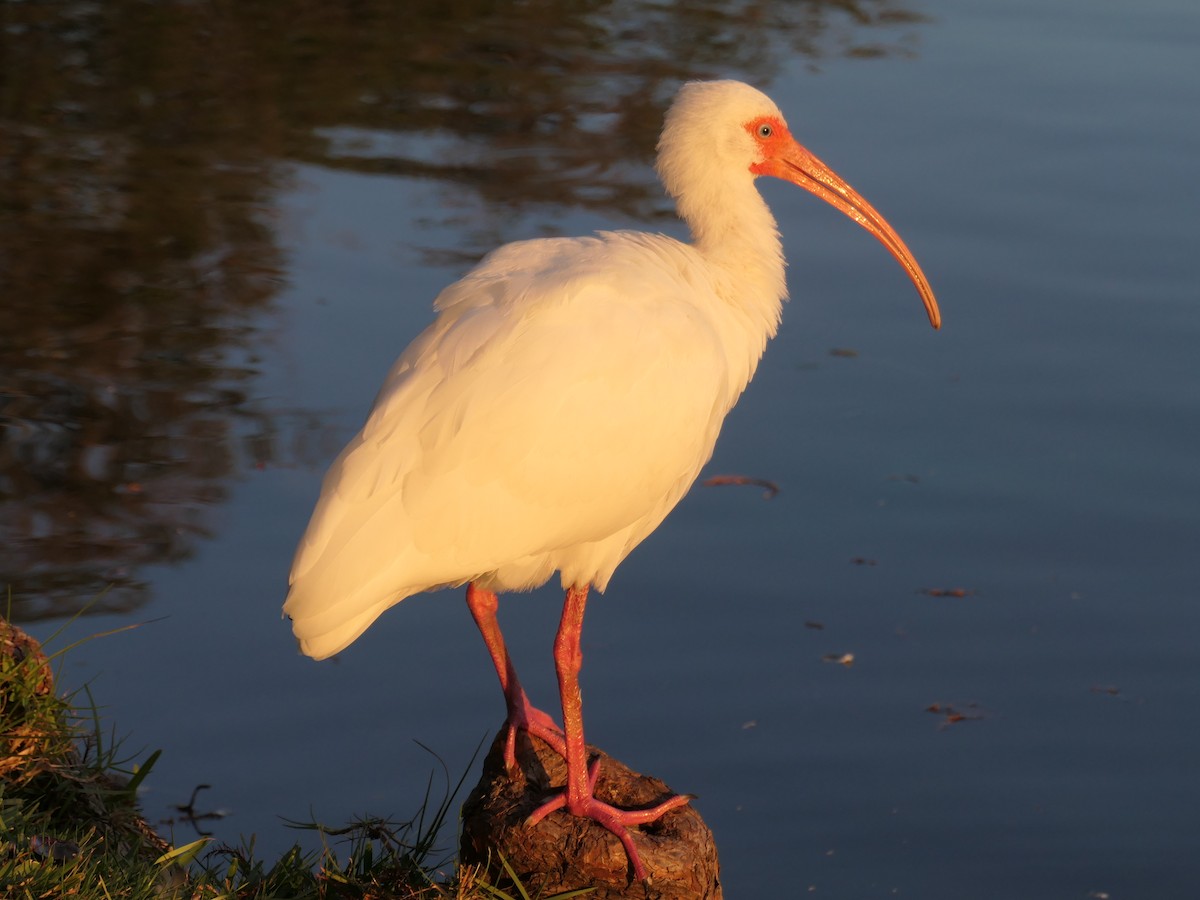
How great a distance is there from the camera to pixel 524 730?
5.64m

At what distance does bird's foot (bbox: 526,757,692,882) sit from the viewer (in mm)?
5078

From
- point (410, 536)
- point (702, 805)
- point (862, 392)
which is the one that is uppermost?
point (410, 536)

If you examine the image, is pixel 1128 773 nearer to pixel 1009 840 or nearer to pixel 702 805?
pixel 1009 840

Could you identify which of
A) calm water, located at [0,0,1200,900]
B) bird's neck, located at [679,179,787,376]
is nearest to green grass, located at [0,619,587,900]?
calm water, located at [0,0,1200,900]

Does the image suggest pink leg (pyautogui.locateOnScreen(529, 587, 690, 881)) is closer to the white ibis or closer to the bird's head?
the white ibis

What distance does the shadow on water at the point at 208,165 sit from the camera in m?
8.60

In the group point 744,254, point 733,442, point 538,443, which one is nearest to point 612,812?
point 538,443

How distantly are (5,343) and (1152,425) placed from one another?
632 centimetres

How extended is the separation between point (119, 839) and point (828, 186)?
11.5 ft

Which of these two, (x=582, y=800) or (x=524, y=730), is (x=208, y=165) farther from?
(x=582, y=800)

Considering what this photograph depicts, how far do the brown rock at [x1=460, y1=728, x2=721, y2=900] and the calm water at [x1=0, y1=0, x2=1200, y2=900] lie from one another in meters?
1.36

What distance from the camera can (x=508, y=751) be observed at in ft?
18.1

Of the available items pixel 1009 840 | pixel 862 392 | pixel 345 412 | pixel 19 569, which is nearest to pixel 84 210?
pixel 345 412

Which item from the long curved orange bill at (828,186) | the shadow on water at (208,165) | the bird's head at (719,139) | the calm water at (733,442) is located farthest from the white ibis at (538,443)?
the shadow on water at (208,165)
